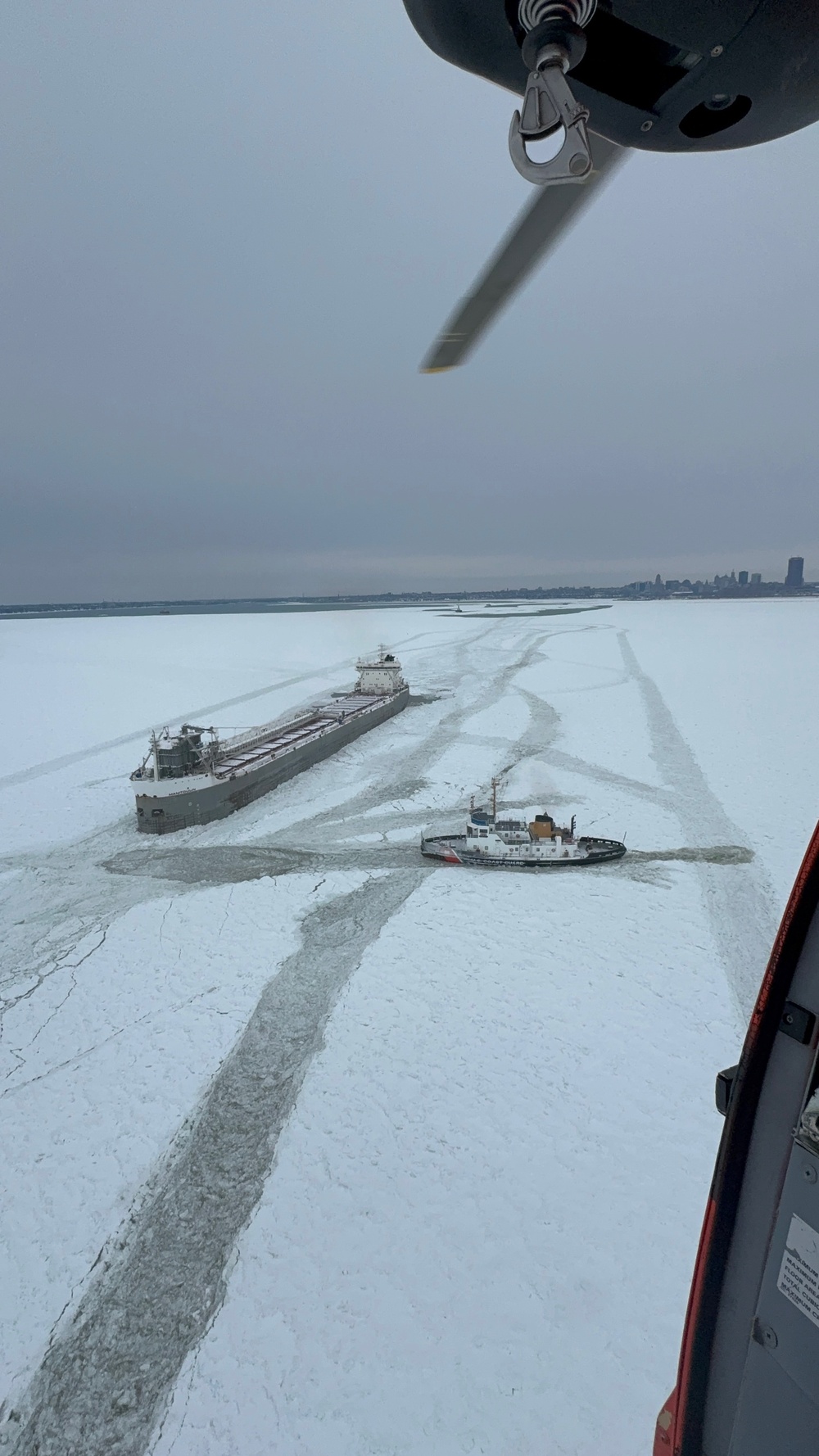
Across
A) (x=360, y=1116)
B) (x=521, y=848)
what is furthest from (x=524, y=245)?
(x=521, y=848)

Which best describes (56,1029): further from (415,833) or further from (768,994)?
(768,994)

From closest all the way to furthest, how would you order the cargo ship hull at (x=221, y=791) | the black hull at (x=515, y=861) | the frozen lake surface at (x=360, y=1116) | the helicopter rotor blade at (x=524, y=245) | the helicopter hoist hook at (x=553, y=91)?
1. the helicopter hoist hook at (x=553, y=91)
2. the helicopter rotor blade at (x=524, y=245)
3. the frozen lake surface at (x=360, y=1116)
4. the black hull at (x=515, y=861)
5. the cargo ship hull at (x=221, y=791)

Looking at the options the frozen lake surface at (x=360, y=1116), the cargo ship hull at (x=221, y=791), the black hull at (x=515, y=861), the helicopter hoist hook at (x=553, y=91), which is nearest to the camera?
the helicopter hoist hook at (x=553, y=91)

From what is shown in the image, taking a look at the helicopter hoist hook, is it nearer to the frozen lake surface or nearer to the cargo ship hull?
the frozen lake surface

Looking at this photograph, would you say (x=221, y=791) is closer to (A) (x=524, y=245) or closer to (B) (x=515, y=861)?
(B) (x=515, y=861)

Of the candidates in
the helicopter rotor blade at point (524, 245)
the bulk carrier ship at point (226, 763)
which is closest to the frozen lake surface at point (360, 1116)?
the bulk carrier ship at point (226, 763)

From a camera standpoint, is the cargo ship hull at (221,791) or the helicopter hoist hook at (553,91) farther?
the cargo ship hull at (221,791)

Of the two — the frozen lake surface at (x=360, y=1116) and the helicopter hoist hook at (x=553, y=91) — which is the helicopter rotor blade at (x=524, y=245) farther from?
the frozen lake surface at (x=360, y=1116)

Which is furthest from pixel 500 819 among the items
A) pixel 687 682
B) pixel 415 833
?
pixel 687 682
